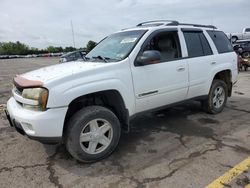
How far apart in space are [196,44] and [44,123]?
330cm

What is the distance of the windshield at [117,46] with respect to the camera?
390 centimetres

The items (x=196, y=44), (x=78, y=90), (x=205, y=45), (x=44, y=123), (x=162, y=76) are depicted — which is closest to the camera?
(x=44, y=123)

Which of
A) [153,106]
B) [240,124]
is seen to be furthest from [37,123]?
[240,124]

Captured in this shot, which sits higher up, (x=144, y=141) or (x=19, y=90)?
(x=19, y=90)

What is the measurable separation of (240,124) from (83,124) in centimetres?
320

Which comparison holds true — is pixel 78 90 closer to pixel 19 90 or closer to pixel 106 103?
pixel 106 103

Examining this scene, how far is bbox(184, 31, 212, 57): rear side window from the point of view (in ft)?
15.5

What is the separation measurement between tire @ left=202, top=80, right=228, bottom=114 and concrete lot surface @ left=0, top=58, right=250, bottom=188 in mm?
417

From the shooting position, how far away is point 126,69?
365cm

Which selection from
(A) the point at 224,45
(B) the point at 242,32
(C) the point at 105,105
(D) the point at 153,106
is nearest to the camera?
(C) the point at 105,105

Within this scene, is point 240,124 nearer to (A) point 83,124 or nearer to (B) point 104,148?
(B) point 104,148

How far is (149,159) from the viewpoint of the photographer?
3.53 metres

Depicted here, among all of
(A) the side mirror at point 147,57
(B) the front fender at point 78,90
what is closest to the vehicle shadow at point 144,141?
(B) the front fender at point 78,90

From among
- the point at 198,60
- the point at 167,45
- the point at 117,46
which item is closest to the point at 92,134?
the point at 117,46
